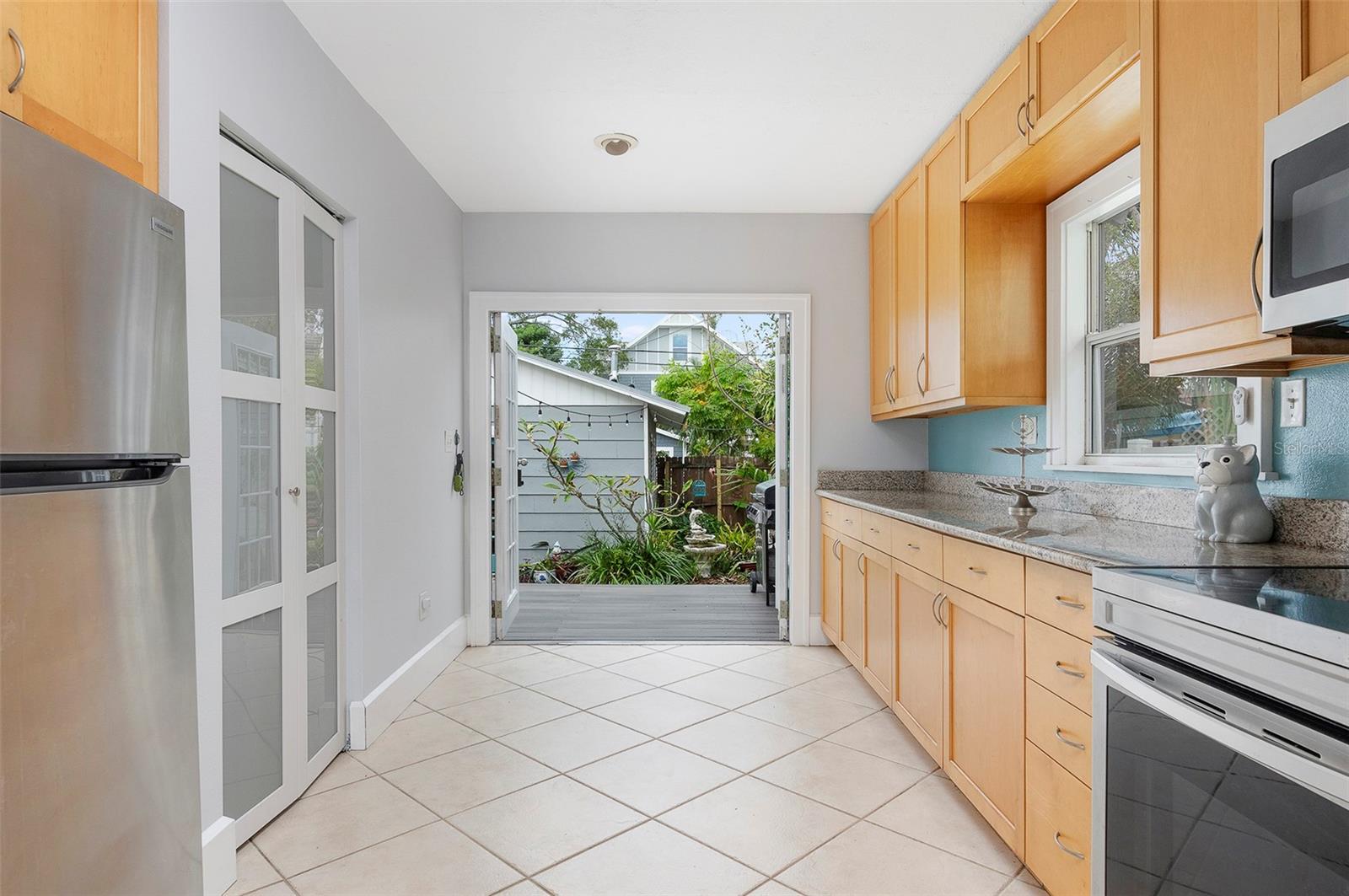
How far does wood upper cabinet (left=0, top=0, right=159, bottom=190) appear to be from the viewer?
119cm

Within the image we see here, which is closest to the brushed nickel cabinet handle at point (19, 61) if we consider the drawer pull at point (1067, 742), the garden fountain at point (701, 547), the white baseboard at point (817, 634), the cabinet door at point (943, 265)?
Answer: the drawer pull at point (1067, 742)

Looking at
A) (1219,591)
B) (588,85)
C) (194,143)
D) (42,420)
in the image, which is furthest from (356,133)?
(1219,591)

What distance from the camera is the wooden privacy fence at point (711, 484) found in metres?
8.12

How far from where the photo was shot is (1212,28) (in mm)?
1523

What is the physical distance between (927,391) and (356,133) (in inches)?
102

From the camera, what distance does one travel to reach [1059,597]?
1.64 meters

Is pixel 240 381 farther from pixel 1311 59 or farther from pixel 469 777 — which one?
pixel 1311 59

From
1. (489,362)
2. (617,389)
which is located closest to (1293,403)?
(489,362)

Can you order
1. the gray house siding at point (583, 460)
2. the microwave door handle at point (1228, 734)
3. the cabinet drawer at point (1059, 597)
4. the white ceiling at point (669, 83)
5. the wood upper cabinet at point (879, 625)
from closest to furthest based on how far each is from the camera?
1. the microwave door handle at point (1228, 734)
2. the cabinet drawer at point (1059, 597)
3. the white ceiling at point (669, 83)
4. the wood upper cabinet at point (879, 625)
5. the gray house siding at point (583, 460)

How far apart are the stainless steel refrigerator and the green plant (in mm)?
5349

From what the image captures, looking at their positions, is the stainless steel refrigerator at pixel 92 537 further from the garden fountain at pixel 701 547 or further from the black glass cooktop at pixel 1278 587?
the garden fountain at pixel 701 547

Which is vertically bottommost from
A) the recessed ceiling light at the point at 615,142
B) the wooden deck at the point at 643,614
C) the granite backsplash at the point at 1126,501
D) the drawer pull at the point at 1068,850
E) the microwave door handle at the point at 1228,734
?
the wooden deck at the point at 643,614

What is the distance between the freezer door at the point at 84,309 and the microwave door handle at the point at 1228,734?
186cm

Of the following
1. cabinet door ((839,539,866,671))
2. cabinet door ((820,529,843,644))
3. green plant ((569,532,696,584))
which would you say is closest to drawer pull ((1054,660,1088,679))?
cabinet door ((839,539,866,671))
